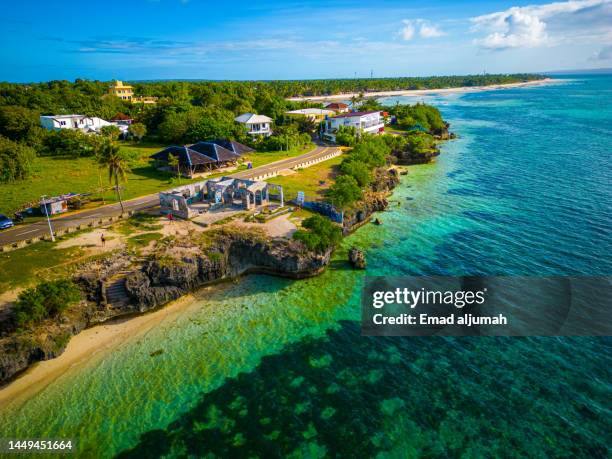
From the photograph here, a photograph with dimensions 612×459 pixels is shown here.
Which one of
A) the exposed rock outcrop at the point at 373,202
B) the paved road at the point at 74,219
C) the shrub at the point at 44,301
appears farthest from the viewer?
the exposed rock outcrop at the point at 373,202

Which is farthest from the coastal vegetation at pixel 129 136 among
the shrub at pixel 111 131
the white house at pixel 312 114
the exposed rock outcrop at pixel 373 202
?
the exposed rock outcrop at pixel 373 202

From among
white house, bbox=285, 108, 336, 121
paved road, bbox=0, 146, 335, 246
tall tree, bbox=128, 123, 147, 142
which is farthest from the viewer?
white house, bbox=285, 108, 336, 121

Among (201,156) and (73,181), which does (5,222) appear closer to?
(73,181)

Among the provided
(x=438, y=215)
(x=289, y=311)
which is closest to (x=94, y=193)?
(x=289, y=311)

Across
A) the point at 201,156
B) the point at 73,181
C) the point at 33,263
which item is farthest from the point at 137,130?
the point at 33,263

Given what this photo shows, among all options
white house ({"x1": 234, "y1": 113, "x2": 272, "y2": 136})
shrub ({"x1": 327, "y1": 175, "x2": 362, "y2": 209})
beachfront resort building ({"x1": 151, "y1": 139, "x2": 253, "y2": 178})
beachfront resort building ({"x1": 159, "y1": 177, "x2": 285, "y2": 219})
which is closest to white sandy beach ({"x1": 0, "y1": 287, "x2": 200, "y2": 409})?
beachfront resort building ({"x1": 159, "y1": 177, "x2": 285, "y2": 219})

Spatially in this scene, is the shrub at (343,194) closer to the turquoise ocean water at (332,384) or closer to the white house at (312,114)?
the turquoise ocean water at (332,384)

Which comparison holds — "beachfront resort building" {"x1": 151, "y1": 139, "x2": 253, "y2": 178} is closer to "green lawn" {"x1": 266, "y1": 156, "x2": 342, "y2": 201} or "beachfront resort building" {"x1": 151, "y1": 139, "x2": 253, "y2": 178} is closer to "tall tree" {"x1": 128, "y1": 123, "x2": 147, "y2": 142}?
"green lawn" {"x1": 266, "y1": 156, "x2": 342, "y2": 201}
